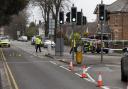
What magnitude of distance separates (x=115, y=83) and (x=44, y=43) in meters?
55.7

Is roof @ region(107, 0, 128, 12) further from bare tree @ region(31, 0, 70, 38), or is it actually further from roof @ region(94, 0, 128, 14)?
bare tree @ region(31, 0, 70, 38)

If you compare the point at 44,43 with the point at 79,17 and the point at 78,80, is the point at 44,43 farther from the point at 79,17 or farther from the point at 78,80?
the point at 78,80

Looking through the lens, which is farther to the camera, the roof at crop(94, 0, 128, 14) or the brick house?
the roof at crop(94, 0, 128, 14)

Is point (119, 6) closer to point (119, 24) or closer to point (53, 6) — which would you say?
point (119, 24)

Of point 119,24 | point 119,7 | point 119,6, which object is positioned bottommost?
point 119,24

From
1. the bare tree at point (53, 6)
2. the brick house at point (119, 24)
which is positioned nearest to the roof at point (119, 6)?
the brick house at point (119, 24)

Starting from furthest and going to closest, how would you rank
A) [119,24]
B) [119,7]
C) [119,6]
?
[119,6], [119,7], [119,24]

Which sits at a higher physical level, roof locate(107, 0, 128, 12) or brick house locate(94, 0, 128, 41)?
roof locate(107, 0, 128, 12)

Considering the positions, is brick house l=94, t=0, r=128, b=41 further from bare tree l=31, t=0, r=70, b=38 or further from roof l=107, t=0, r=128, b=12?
bare tree l=31, t=0, r=70, b=38

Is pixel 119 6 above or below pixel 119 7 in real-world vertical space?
above

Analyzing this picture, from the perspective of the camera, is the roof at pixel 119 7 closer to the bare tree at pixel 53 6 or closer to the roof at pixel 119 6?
the roof at pixel 119 6

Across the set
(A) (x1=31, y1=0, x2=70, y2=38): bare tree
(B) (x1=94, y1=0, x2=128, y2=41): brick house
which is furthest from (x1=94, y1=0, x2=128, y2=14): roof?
(A) (x1=31, y1=0, x2=70, y2=38): bare tree

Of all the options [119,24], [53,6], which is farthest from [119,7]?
[53,6]

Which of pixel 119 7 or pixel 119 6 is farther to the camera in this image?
pixel 119 6
